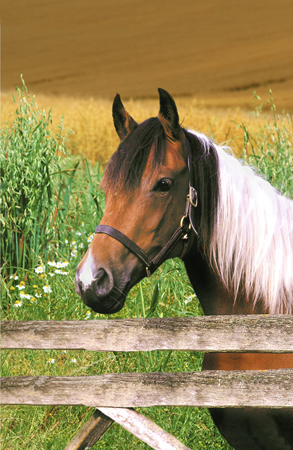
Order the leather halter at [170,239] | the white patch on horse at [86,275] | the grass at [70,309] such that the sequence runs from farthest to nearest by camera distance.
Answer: the grass at [70,309] < the leather halter at [170,239] < the white patch on horse at [86,275]

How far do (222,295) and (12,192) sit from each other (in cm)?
344

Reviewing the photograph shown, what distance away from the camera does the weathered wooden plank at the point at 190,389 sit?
5.96 feet

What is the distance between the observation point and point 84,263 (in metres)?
1.96

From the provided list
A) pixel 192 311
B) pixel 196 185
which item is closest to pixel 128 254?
pixel 196 185

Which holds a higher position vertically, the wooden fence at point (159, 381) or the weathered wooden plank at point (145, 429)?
the wooden fence at point (159, 381)

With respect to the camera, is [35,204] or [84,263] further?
[35,204]

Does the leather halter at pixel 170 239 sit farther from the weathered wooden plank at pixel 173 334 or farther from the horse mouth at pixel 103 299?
the weathered wooden plank at pixel 173 334

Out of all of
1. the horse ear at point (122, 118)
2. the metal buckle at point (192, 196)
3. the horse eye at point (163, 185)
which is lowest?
the metal buckle at point (192, 196)

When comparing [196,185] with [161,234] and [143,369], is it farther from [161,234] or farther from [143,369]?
[143,369]

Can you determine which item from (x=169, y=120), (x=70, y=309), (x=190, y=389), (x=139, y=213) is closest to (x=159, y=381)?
(x=190, y=389)

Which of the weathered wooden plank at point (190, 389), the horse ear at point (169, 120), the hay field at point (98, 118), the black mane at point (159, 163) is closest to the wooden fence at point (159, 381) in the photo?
the weathered wooden plank at point (190, 389)

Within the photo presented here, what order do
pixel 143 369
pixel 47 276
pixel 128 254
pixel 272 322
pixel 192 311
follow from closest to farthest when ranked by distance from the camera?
1. pixel 272 322
2. pixel 128 254
3. pixel 143 369
4. pixel 192 311
5. pixel 47 276

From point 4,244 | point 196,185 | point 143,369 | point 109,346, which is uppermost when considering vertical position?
point 196,185

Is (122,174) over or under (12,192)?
over
